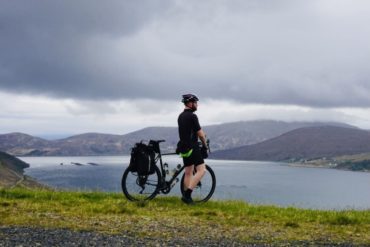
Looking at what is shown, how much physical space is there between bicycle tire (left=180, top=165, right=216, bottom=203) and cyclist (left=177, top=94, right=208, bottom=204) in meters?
0.47

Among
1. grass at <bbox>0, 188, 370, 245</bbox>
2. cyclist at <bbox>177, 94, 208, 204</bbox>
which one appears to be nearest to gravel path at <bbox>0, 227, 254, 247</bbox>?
grass at <bbox>0, 188, 370, 245</bbox>

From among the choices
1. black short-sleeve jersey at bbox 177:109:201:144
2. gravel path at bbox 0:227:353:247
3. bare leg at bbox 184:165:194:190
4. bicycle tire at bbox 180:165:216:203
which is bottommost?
gravel path at bbox 0:227:353:247

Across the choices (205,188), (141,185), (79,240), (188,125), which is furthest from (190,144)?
(79,240)

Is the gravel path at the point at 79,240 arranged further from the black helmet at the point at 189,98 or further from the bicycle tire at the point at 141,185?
the black helmet at the point at 189,98

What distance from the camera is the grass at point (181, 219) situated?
1057cm

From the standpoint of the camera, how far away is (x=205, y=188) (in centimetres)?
1580

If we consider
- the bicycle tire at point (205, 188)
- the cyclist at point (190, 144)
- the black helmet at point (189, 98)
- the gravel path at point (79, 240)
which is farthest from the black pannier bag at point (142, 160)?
the gravel path at point (79, 240)

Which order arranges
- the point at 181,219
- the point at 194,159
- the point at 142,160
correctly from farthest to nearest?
1. the point at 142,160
2. the point at 194,159
3. the point at 181,219

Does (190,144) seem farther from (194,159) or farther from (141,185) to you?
(141,185)

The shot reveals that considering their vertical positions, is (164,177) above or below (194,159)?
below

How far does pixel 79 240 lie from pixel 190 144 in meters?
6.20

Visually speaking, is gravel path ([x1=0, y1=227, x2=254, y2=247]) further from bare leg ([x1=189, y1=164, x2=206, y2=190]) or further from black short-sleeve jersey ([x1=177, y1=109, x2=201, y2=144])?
black short-sleeve jersey ([x1=177, y1=109, x2=201, y2=144])

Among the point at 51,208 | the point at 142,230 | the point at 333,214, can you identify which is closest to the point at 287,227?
the point at 333,214

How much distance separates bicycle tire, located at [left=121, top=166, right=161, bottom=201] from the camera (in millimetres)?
15133
